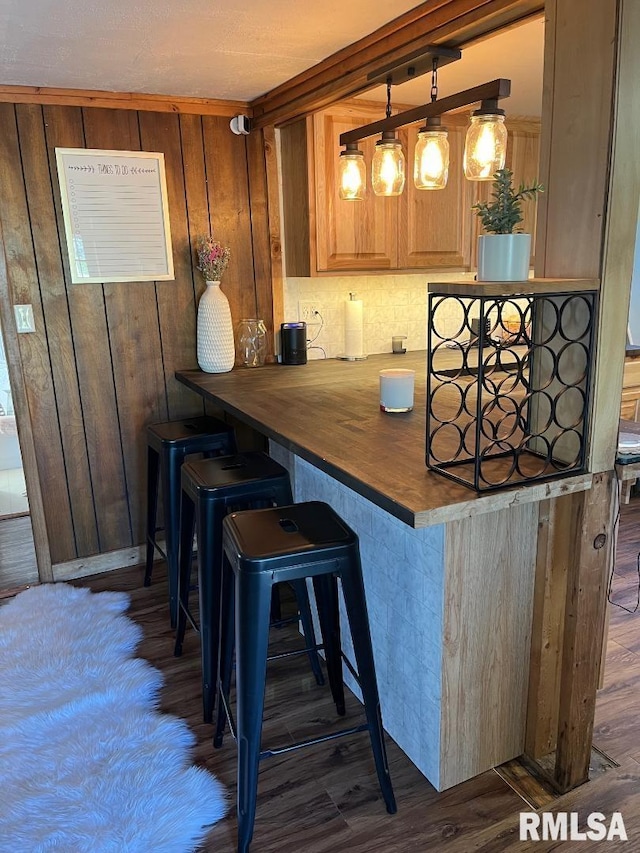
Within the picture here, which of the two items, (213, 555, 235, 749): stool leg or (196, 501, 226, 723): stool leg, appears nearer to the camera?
(213, 555, 235, 749): stool leg

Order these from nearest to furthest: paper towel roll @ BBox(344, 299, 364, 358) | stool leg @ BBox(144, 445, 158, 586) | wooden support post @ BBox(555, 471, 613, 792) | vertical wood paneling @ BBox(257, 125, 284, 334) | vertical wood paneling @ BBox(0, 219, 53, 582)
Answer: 1. wooden support post @ BBox(555, 471, 613, 792)
2. vertical wood paneling @ BBox(0, 219, 53, 582)
3. stool leg @ BBox(144, 445, 158, 586)
4. vertical wood paneling @ BBox(257, 125, 284, 334)
5. paper towel roll @ BBox(344, 299, 364, 358)

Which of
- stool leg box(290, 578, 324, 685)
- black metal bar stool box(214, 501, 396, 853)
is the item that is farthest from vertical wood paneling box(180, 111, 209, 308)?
black metal bar stool box(214, 501, 396, 853)

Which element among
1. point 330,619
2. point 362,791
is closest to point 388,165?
point 330,619

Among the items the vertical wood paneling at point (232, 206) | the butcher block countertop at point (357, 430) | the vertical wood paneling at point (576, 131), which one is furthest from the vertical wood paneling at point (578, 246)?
the vertical wood paneling at point (232, 206)


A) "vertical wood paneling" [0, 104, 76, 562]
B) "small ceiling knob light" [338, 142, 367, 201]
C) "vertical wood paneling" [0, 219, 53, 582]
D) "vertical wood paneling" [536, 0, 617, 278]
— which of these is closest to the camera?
"vertical wood paneling" [536, 0, 617, 278]

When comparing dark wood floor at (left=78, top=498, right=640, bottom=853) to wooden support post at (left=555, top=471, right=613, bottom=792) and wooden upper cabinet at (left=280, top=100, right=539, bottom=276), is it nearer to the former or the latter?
wooden support post at (left=555, top=471, right=613, bottom=792)

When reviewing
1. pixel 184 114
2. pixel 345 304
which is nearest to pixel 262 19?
pixel 184 114

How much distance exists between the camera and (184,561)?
7.36 ft

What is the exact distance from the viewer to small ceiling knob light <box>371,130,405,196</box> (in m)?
2.23

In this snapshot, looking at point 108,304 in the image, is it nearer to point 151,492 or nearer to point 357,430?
point 151,492

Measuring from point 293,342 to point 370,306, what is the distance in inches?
22.2

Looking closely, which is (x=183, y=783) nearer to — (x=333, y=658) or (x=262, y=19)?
(x=333, y=658)

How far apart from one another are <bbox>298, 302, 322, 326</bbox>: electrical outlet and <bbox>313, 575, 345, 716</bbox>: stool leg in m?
1.79

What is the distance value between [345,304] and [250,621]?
2150mm
